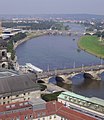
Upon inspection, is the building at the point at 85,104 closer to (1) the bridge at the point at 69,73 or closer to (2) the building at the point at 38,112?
(2) the building at the point at 38,112

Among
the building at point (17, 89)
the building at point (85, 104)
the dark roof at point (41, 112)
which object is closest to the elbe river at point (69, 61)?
the building at point (85, 104)

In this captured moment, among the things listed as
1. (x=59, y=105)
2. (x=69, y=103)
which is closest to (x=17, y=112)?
(x=59, y=105)

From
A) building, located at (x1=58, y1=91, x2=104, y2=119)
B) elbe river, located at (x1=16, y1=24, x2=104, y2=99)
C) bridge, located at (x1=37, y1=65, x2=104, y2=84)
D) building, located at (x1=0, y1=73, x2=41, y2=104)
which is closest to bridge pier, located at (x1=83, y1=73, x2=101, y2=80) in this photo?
bridge, located at (x1=37, y1=65, x2=104, y2=84)

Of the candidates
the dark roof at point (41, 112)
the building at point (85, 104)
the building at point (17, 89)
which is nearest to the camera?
the dark roof at point (41, 112)

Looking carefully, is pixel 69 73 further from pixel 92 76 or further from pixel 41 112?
pixel 41 112

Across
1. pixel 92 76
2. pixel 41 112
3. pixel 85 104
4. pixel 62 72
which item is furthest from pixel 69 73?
pixel 41 112

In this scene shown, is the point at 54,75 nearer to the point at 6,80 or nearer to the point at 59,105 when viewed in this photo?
the point at 6,80
